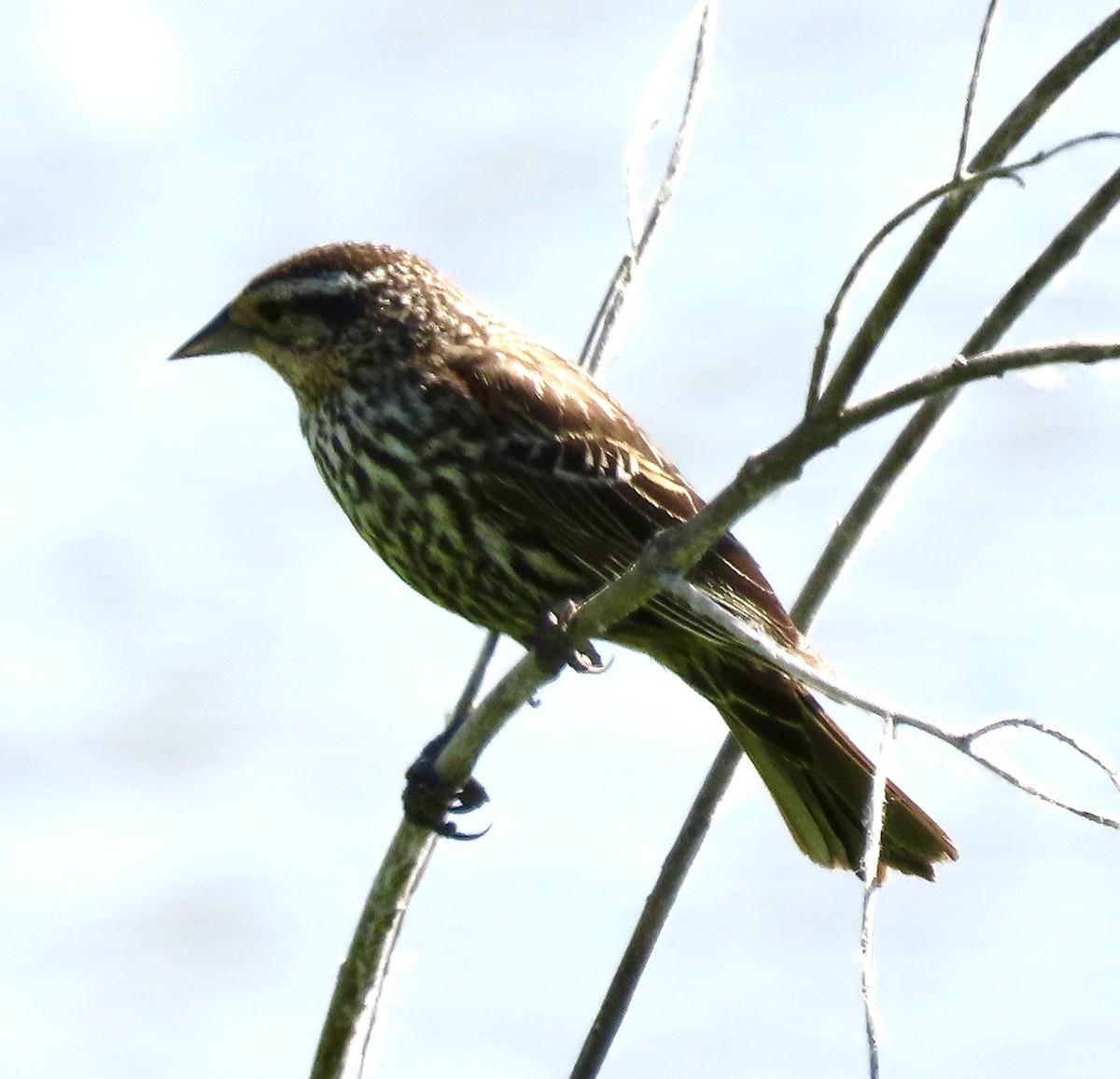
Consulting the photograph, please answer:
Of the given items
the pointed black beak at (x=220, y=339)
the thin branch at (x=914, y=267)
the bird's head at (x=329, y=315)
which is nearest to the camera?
the thin branch at (x=914, y=267)

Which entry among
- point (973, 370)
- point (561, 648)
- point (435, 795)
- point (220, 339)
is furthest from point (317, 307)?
point (973, 370)

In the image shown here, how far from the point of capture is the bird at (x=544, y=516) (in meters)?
3.26

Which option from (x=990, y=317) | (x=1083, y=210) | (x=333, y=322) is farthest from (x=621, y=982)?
(x=333, y=322)

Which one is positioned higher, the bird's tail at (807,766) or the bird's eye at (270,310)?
the bird's eye at (270,310)

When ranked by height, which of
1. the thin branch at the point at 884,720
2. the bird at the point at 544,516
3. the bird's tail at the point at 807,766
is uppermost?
the bird at the point at 544,516

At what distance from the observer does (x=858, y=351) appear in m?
1.77

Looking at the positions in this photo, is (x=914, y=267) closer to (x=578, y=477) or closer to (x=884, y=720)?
(x=884, y=720)

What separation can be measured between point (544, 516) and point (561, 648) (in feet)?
2.90

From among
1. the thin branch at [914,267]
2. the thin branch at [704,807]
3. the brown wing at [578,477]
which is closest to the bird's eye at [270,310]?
the brown wing at [578,477]

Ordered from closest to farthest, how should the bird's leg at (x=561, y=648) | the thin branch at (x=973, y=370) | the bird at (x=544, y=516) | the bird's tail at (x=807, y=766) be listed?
the thin branch at (x=973, y=370)
the bird's leg at (x=561, y=648)
the bird's tail at (x=807, y=766)
the bird at (x=544, y=516)

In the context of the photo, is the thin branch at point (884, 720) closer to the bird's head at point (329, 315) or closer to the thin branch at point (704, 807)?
the thin branch at point (704, 807)

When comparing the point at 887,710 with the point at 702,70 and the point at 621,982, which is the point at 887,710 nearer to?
the point at 621,982

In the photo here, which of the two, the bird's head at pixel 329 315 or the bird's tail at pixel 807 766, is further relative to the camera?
the bird's head at pixel 329 315

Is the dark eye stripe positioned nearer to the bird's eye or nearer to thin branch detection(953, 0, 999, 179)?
the bird's eye
